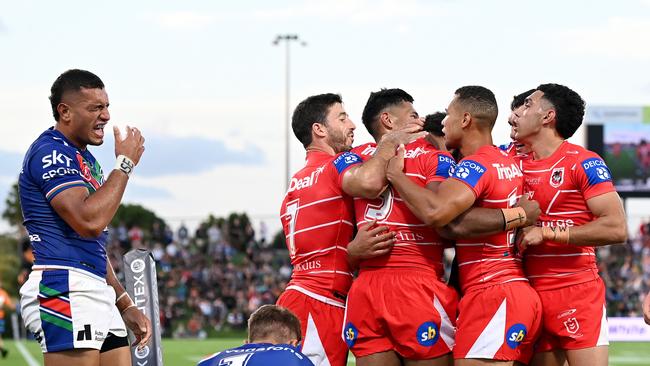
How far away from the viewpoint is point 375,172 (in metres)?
6.25

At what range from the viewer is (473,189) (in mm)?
6055

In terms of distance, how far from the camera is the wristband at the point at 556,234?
6297 millimetres

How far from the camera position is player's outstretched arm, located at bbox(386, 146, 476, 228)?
5.97m

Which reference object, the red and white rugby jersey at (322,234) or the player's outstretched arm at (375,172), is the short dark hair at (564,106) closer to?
the player's outstretched arm at (375,172)

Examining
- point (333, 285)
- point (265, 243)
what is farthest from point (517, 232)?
point (265, 243)

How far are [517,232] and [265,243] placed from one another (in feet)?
105

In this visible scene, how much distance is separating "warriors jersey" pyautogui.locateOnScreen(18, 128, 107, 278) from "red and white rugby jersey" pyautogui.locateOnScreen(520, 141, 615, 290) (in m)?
2.96

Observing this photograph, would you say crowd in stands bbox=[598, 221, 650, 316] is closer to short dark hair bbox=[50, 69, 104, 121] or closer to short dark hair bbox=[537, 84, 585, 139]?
short dark hair bbox=[537, 84, 585, 139]

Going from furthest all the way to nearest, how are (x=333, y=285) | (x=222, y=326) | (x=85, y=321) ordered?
(x=222, y=326)
(x=333, y=285)
(x=85, y=321)

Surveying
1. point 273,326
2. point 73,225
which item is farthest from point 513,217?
point 73,225

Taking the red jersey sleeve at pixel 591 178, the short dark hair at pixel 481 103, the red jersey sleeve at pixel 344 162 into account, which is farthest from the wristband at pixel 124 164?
the red jersey sleeve at pixel 591 178

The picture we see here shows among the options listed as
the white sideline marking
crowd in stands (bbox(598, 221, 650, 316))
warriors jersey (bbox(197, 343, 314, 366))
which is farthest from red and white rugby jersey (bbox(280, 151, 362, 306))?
crowd in stands (bbox(598, 221, 650, 316))

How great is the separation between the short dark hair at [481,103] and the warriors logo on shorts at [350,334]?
161cm

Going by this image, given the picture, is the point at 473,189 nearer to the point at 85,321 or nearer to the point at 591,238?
the point at 591,238
